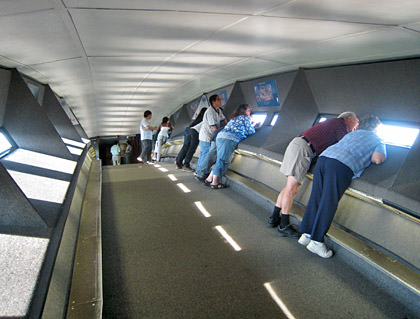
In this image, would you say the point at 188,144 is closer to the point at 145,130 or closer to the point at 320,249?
the point at 145,130

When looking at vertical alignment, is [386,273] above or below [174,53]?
below

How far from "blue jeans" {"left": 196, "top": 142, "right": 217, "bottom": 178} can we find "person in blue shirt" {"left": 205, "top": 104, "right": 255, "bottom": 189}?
492mm

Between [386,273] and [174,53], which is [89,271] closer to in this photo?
[386,273]

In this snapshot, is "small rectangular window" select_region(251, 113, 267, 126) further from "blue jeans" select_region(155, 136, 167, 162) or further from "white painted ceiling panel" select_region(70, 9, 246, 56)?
"blue jeans" select_region(155, 136, 167, 162)

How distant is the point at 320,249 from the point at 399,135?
2.07 meters

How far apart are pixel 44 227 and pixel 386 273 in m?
3.18

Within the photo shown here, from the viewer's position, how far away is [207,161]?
6.83m

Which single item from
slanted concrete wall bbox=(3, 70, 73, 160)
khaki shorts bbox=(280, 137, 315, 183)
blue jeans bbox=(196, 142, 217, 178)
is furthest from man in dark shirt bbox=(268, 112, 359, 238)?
slanted concrete wall bbox=(3, 70, 73, 160)

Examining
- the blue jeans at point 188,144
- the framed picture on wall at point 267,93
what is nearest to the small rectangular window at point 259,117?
the framed picture on wall at point 267,93

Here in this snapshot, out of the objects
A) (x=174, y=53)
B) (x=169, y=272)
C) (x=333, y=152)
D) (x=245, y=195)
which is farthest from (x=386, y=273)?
(x=174, y=53)

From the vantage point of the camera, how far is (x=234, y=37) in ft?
13.1

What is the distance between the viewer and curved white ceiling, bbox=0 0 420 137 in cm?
278

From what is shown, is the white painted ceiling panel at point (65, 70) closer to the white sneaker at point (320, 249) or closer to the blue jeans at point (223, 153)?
the blue jeans at point (223, 153)

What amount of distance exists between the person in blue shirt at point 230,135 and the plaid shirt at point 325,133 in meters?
2.07
